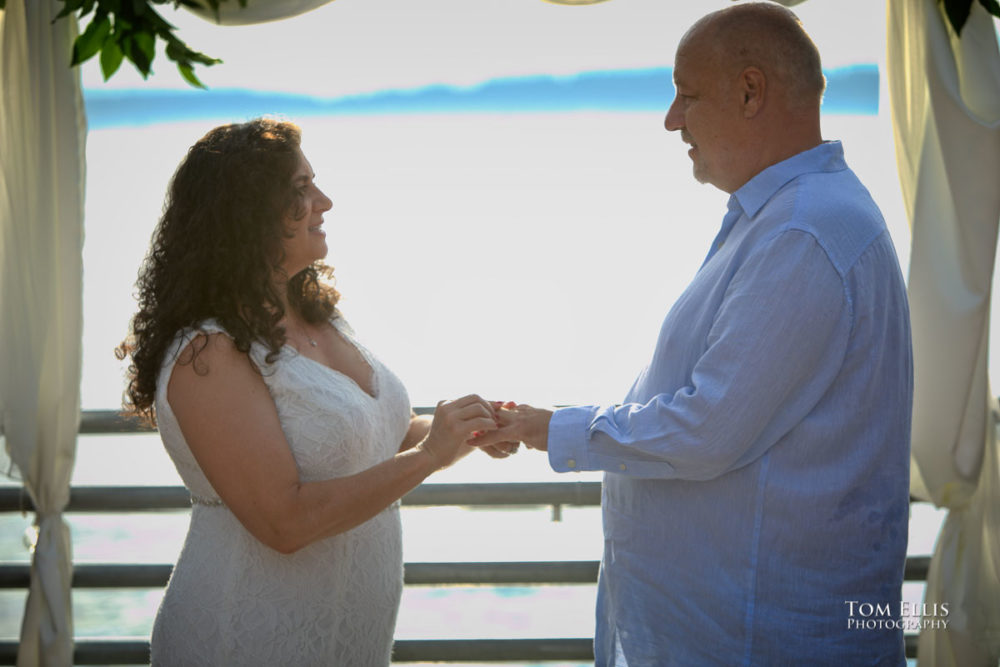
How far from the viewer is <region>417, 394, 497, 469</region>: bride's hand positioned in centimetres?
188

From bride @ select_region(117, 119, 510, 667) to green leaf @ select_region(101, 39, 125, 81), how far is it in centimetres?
50

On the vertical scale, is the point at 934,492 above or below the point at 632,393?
below

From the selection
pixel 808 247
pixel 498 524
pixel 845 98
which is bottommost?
pixel 498 524

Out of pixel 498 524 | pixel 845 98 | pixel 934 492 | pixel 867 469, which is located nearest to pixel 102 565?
pixel 867 469

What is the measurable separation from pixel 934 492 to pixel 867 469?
119cm

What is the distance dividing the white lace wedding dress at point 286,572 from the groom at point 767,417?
486 mm

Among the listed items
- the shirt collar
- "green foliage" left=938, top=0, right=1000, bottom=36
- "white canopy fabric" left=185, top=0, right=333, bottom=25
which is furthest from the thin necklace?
"green foliage" left=938, top=0, right=1000, bottom=36

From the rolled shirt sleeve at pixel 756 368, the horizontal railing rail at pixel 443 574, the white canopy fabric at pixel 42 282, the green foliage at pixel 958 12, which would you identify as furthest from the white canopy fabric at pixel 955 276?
the white canopy fabric at pixel 42 282

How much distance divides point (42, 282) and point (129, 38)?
866 millimetres

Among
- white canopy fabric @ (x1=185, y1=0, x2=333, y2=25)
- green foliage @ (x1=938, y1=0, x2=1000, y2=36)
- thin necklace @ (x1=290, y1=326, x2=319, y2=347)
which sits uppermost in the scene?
white canopy fabric @ (x1=185, y1=0, x2=333, y2=25)

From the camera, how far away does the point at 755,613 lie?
164cm

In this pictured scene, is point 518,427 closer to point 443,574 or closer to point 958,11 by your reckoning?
point 443,574

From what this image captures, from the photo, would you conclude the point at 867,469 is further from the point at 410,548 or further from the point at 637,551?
the point at 410,548

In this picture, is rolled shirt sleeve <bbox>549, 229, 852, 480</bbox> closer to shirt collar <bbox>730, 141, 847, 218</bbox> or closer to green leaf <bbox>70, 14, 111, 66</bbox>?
shirt collar <bbox>730, 141, 847, 218</bbox>
